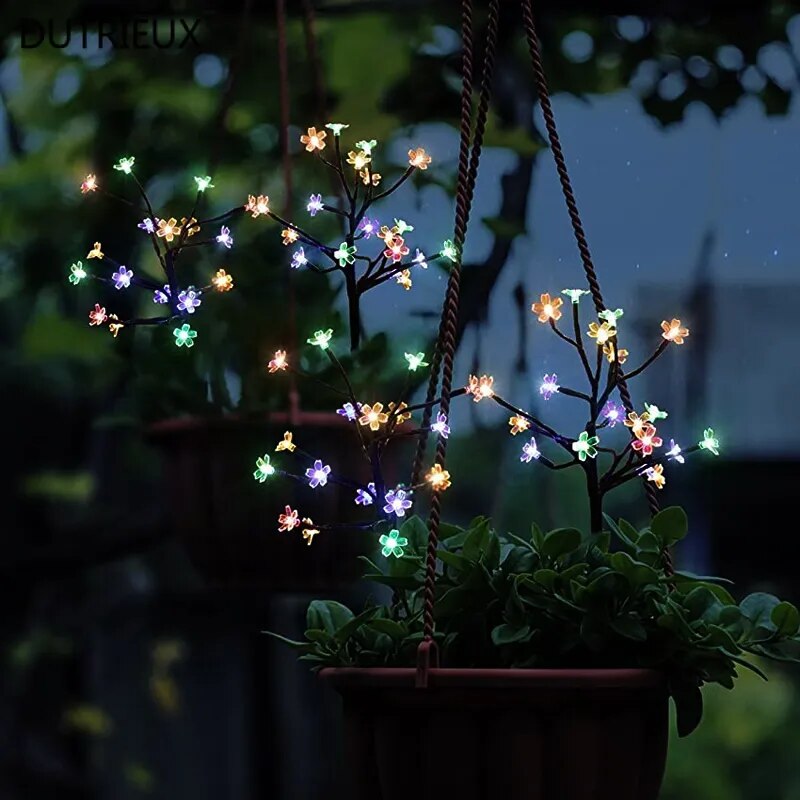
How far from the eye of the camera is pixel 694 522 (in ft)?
5.92

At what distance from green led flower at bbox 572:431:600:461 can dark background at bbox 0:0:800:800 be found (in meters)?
0.63

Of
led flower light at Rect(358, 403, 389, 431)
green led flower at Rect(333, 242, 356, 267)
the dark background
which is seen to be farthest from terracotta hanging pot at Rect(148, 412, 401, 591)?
led flower light at Rect(358, 403, 389, 431)

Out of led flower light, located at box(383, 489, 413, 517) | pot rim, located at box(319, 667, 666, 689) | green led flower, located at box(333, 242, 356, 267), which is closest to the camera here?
pot rim, located at box(319, 667, 666, 689)

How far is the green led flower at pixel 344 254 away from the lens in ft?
3.39

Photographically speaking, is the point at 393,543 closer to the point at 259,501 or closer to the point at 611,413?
the point at 611,413

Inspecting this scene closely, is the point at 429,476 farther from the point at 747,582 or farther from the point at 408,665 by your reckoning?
the point at 747,582

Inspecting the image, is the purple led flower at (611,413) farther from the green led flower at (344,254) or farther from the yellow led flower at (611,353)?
the green led flower at (344,254)

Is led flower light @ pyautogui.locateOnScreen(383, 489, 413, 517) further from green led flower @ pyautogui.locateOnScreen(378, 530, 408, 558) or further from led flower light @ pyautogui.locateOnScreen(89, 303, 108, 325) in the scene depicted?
led flower light @ pyautogui.locateOnScreen(89, 303, 108, 325)

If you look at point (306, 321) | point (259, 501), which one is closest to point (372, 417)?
point (259, 501)

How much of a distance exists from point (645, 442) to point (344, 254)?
0.95 feet

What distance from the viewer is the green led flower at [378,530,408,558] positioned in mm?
880

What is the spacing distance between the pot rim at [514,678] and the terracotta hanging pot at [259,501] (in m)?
0.63

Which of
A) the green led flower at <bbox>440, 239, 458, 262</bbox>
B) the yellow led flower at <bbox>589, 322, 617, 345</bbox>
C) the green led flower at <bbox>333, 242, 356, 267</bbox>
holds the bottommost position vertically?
the yellow led flower at <bbox>589, 322, 617, 345</bbox>

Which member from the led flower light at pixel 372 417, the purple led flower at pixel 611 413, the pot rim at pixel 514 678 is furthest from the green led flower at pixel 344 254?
the pot rim at pixel 514 678
